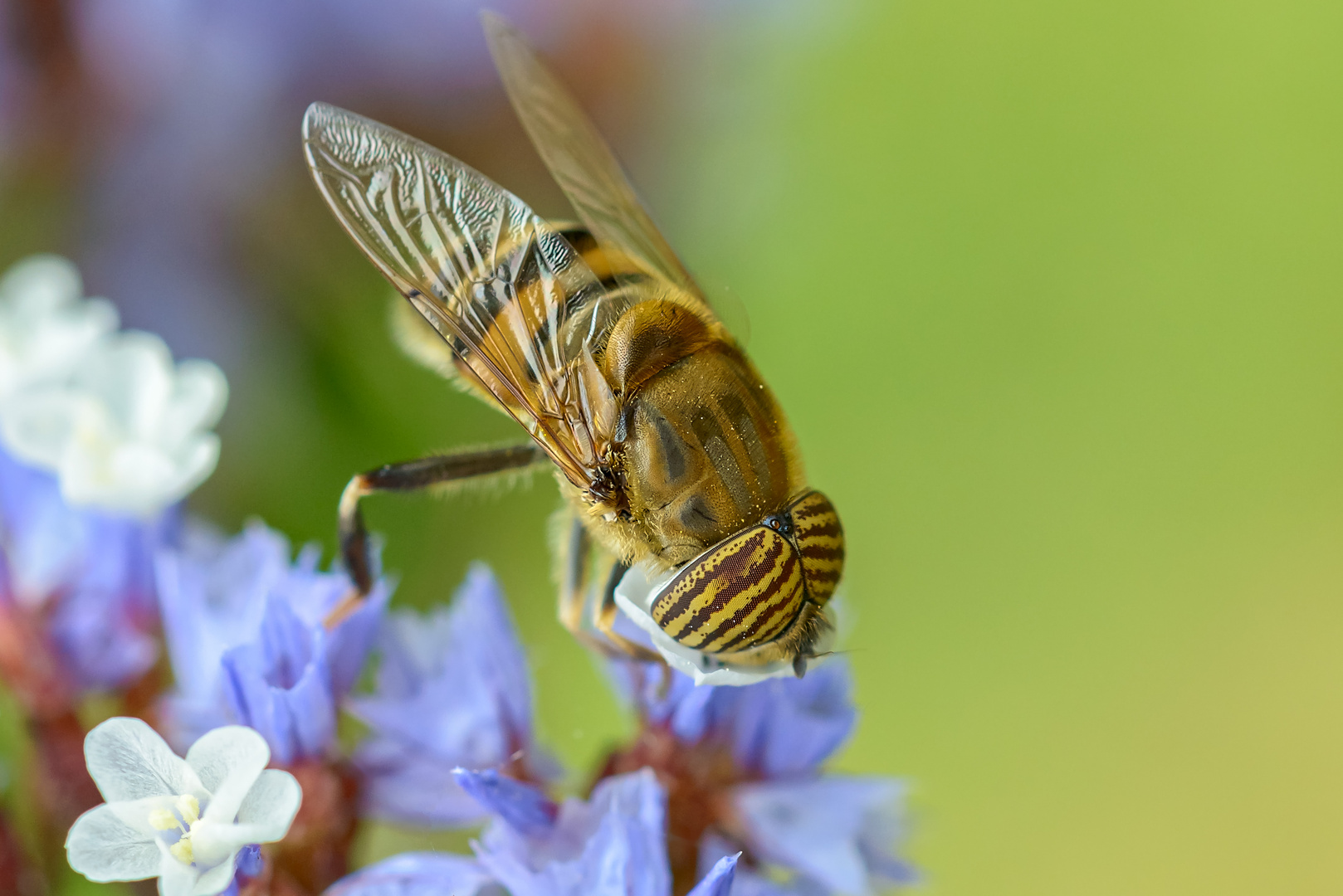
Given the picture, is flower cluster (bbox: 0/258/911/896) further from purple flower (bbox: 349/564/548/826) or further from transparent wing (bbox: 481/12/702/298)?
transparent wing (bbox: 481/12/702/298)

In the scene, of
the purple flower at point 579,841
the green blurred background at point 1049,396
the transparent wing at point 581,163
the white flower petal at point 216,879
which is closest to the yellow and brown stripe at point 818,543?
the purple flower at point 579,841

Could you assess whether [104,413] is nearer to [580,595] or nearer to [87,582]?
[87,582]

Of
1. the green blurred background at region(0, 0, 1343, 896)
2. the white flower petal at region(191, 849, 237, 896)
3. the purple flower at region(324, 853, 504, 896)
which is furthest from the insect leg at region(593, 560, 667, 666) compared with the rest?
the green blurred background at region(0, 0, 1343, 896)

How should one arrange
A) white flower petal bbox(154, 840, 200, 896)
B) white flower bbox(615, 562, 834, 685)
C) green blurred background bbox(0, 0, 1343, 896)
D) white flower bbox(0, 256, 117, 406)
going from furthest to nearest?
green blurred background bbox(0, 0, 1343, 896), white flower bbox(0, 256, 117, 406), white flower bbox(615, 562, 834, 685), white flower petal bbox(154, 840, 200, 896)

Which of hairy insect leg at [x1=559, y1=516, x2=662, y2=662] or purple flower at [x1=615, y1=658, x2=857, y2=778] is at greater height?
hairy insect leg at [x1=559, y1=516, x2=662, y2=662]

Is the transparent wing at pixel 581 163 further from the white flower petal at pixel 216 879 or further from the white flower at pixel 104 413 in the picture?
the white flower petal at pixel 216 879
